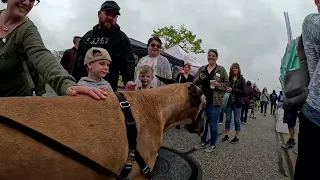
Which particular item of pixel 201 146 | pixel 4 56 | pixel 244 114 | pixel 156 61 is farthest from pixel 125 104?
pixel 244 114

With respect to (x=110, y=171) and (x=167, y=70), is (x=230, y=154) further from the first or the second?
(x=110, y=171)

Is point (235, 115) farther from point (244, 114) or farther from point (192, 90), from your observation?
point (244, 114)

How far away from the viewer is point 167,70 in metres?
5.35

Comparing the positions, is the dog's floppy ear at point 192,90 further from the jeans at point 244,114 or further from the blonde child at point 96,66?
the jeans at point 244,114

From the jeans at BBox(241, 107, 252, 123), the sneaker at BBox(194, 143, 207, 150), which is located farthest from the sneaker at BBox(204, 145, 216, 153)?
the jeans at BBox(241, 107, 252, 123)

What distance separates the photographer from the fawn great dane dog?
1.63m

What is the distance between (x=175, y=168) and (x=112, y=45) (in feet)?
5.90

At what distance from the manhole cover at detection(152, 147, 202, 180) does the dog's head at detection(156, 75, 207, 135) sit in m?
0.60

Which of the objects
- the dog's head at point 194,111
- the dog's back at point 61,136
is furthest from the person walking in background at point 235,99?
the dog's back at point 61,136

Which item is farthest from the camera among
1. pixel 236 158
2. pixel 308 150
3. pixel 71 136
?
pixel 236 158

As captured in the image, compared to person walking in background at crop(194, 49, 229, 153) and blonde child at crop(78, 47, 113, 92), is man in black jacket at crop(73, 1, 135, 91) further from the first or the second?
person walking in background at crop(194, 49, 229, 153)

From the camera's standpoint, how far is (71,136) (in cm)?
181

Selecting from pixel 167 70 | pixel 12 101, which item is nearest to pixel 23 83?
pixel 12 101

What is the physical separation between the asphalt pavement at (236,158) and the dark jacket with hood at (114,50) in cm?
213
